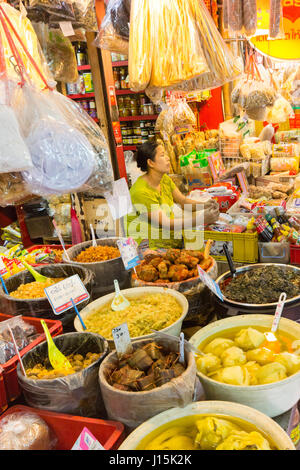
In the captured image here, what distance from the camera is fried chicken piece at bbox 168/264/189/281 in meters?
1.76

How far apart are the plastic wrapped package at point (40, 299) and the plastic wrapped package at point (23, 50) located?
0.88 metres

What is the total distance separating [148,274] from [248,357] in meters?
0.65

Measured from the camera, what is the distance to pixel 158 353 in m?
1.21

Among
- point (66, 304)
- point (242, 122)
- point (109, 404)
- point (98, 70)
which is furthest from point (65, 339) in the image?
point (242, 122)

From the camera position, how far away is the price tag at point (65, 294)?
1.52 m

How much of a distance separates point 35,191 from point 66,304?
49cm

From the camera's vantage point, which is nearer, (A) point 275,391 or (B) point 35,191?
(A) point 275,391

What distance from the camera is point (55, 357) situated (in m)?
1.32

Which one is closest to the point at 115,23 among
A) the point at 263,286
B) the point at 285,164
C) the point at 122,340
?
the point at 263,286

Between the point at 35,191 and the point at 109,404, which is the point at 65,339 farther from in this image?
the point at 35,191

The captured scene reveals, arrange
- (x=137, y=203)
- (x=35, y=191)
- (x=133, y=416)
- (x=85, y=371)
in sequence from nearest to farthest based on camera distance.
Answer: (x=133, y=416) → (x=85, y=371) → (x=35, y=191) → (x=137, y=203)

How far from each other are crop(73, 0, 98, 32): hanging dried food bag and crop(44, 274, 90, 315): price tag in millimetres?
1184

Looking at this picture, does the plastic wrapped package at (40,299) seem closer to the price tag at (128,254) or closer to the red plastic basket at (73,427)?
the price tag at (128,254)

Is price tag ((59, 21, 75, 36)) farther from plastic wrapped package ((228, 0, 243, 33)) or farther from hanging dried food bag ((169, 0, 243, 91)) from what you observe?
plastic wrapped package ((228, 0, 243, 33))
